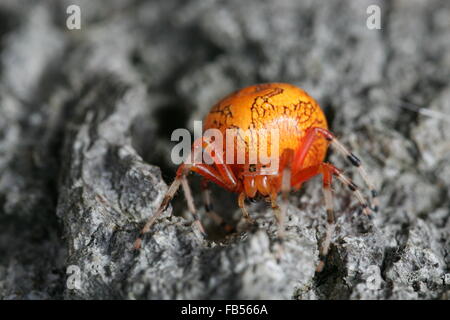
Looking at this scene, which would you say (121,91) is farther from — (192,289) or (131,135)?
(192,289)

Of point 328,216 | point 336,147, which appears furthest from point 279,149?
point 328,216

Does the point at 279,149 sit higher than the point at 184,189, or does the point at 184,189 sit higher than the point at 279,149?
the point at 279,149

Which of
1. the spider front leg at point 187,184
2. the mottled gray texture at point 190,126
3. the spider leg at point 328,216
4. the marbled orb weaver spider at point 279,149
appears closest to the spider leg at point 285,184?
the marbled orb weaver spider at point 279,149

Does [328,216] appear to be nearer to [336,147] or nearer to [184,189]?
[336,147]

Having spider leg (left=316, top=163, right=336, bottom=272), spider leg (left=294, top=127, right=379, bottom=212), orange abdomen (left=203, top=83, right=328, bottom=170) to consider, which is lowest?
spider leg (left=316, top=163, right=336, bottom=272)

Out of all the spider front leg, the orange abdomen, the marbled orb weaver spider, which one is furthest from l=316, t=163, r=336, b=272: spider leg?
the spider front leg

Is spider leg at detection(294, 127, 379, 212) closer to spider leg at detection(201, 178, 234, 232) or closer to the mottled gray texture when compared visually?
the mottled gray texture
